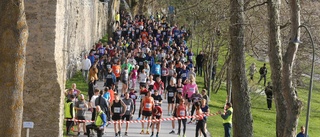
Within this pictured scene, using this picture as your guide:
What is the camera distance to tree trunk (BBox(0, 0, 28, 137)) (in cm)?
1298

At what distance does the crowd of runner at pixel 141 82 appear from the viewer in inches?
907

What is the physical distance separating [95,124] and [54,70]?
3.06 m

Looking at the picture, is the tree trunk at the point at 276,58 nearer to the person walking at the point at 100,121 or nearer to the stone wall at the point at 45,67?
the person walking at the point at 100,121

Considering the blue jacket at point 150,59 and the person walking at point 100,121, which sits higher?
the blue jacket at point 150,59

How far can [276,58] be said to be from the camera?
20.6 meters

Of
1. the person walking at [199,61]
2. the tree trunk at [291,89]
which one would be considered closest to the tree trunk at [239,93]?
the tree trunk at [291,89]

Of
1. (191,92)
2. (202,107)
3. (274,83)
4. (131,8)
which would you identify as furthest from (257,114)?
(131,8)

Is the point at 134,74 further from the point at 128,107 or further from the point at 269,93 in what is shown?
the point at 128,107

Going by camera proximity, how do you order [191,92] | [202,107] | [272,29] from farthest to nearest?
[191,92], [202,107], [272,29]

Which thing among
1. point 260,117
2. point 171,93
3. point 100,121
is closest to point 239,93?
point 100,121

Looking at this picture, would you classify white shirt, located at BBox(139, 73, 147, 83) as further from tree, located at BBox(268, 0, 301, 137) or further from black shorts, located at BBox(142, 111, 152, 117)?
tree, located at BBox(268, 0, 301, 137)

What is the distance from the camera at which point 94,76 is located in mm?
29281

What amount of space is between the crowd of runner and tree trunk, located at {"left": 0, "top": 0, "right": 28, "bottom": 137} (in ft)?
26.1

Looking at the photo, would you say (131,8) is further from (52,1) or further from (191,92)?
(52,1)
